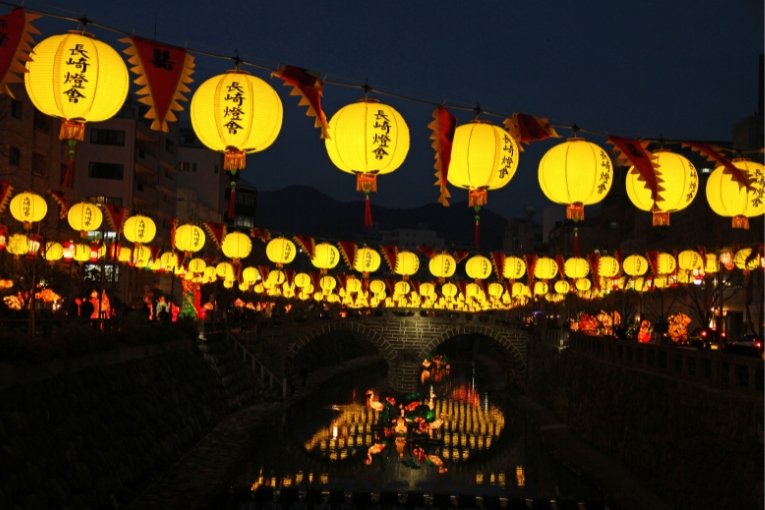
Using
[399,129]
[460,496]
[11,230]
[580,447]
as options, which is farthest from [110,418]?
[580,447]

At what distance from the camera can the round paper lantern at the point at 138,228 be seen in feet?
83.7

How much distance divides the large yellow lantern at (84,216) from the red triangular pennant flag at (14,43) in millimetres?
15099

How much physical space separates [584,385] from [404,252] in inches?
335

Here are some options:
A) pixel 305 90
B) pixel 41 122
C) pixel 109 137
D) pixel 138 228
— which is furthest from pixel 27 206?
pixel 109 137

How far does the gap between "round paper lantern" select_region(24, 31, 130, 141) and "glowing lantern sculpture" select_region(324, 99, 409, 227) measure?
9.60ft

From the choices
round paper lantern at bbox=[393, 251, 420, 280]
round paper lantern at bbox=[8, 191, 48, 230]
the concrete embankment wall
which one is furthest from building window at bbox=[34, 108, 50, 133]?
the concrete embankment wall

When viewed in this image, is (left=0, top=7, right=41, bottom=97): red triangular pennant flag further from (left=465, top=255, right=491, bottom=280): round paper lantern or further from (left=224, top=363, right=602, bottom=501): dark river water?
(left=465, top=255, right=491, bottom=280): round paper lantern

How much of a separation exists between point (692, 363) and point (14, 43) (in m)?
15.4

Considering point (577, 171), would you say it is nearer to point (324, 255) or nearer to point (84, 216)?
point (84, 216)

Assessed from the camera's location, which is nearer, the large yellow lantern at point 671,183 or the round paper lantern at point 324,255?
the large yellow lantern at point 671,183

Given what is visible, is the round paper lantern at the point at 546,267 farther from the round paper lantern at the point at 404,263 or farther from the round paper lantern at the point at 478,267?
the round paper lantern at the point at 404,263

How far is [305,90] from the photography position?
11.0 m

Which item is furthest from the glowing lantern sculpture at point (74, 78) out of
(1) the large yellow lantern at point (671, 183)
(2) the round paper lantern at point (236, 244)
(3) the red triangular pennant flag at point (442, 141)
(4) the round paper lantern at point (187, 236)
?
(4) the round paper lantern at point (187, 236)

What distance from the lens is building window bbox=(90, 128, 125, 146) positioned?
48.3 m
